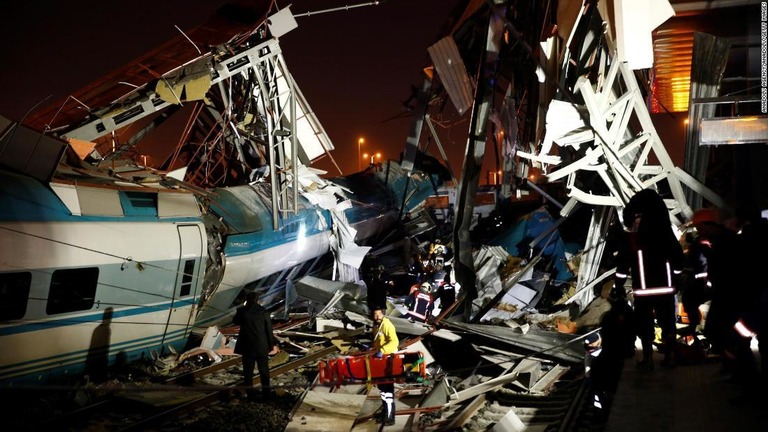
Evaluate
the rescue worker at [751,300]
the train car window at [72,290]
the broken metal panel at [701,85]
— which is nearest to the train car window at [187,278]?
the train car window at [72,290]

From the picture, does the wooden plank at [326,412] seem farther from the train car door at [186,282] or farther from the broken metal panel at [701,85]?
the broken metal panel at [701,85]

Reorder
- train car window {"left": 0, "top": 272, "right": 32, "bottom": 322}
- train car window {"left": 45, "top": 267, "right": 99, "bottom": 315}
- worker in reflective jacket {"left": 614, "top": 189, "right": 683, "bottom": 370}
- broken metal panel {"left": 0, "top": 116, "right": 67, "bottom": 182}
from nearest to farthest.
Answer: worker in reflective jacket {"left": 614, "top": 189, "right": 683, "bottom": 370}, train car window {"left": 0, "top": 272, "right": 32, "bottom": 322}, train car window {"left": 45, "top": 267, "right": 99, "bottom": 315}, broken metal panel {"left": 0, "top": 116, "right": 67, "bottom": 182}

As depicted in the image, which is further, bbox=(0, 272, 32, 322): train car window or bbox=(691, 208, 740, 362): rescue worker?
bbox=(0, 272, 32, 322): train car window

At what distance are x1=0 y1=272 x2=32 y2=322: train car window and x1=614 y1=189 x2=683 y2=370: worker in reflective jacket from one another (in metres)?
7.90

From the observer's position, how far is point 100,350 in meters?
9.41

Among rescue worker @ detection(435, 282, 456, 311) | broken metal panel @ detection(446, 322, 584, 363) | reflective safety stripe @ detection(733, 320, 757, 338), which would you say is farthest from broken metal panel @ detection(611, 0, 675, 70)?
rescue worker @ detection(435, 282, 456, 311)

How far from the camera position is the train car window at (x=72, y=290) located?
28.0ft

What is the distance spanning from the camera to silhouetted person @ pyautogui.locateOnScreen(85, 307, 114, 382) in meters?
9.27

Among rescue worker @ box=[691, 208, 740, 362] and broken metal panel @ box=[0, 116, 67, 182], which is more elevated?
broken metal panel @ box=[0, 116, 67, 182]

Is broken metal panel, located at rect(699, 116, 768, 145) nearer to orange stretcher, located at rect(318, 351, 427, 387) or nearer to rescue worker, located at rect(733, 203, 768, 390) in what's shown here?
rescue worker, located at rect(733, 203, 768, 390)

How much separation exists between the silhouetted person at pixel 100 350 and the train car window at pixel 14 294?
Answer: 54.8 inches

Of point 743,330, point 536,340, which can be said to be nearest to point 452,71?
point 536,340

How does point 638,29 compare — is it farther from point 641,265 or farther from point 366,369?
point 366,369

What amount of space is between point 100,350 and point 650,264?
8.47 m
